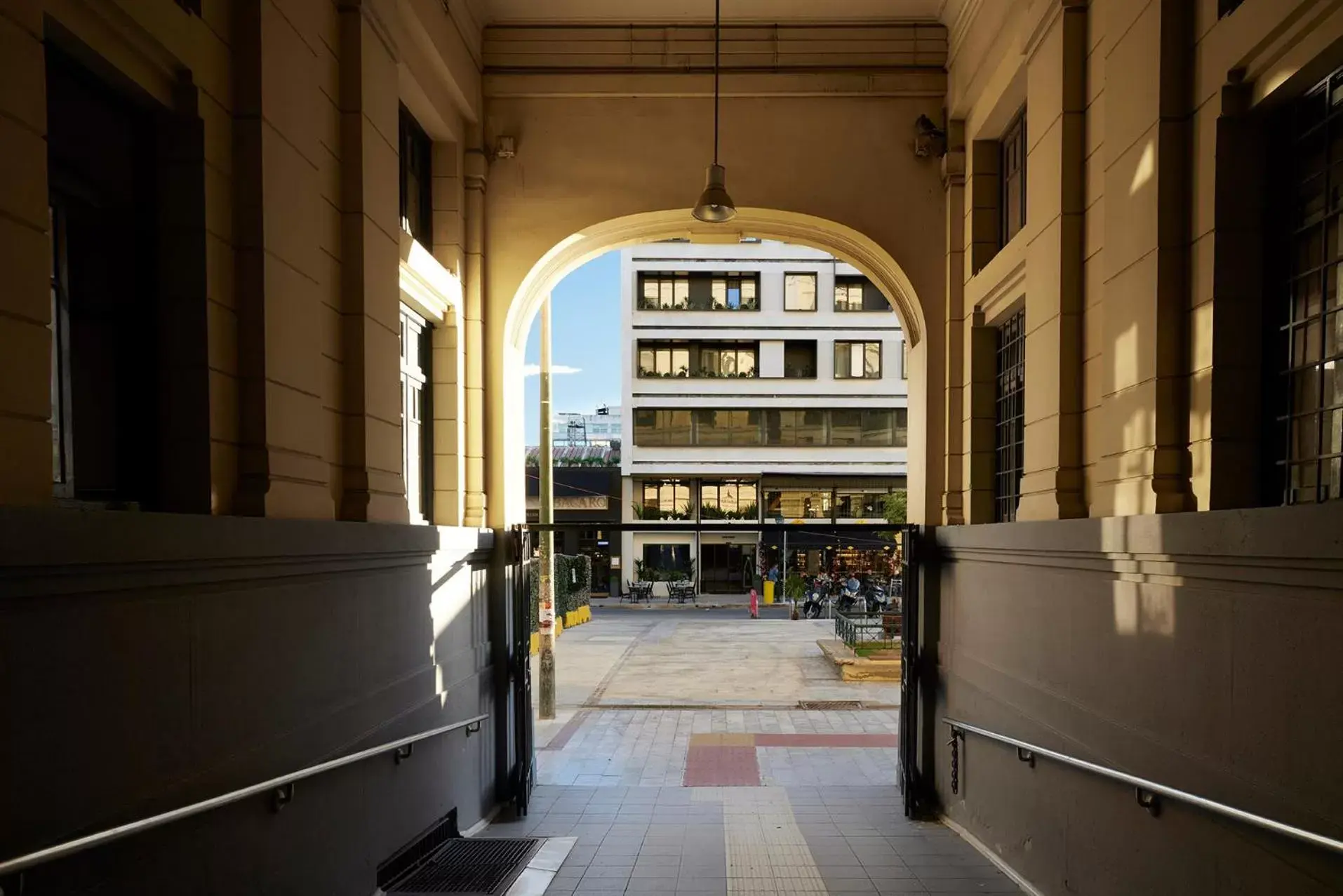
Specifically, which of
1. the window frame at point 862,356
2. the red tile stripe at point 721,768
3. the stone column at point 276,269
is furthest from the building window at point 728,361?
the stone column at point 276,269

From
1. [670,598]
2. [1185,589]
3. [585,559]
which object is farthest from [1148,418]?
[670,598]

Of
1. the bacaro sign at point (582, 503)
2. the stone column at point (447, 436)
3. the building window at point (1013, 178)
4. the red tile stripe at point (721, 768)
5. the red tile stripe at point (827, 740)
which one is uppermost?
the building window at point (1013, 178)

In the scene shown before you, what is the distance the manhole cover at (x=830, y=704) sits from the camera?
48.0 ft

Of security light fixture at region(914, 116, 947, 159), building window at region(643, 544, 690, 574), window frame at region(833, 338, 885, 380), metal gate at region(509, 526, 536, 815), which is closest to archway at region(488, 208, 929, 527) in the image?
metal gate at region(509, 526, 536, 815)

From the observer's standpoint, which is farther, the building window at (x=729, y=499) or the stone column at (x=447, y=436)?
the building window at (x=729, y=499)

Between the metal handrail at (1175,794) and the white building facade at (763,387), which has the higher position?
the white building facade at (763,387)

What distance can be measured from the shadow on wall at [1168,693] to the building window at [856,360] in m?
27.6

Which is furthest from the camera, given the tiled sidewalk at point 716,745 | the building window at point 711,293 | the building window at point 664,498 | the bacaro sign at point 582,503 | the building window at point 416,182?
the bacaro sign at point 582,503

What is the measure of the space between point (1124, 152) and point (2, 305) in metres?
5.62

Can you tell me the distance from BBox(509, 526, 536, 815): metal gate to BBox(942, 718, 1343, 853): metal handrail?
4720 mm

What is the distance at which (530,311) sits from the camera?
970cm

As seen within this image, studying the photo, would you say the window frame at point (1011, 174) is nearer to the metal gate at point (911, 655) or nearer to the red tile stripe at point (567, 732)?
the metal gate at point (911, 655)

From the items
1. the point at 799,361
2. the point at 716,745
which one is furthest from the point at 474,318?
the point at 799,361

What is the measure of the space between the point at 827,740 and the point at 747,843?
512 cm
